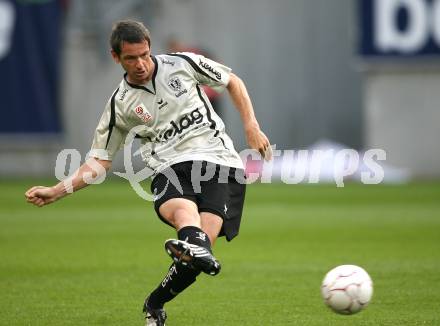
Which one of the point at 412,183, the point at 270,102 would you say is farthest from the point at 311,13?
the point at 412,183

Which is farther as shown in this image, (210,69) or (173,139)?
(210,69)

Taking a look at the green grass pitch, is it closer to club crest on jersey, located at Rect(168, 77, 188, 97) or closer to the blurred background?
club crest on jersey, located at Rect(168, 77, 188, 97)

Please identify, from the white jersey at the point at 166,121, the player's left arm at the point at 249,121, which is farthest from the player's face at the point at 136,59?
the player's left arm at the point at 249,121

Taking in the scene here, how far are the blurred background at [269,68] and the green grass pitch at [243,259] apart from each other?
11.0ft

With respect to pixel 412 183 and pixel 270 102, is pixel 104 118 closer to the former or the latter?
pixel 412 183

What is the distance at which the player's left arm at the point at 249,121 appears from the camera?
701 centimetres

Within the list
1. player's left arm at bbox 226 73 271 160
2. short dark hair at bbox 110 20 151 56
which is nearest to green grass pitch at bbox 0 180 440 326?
player's left arm at bbox 226 73 271 160

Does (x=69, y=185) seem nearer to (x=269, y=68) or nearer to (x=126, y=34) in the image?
(x=126, y=34)

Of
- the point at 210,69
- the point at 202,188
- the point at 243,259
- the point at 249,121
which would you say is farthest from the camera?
the point at 243,259

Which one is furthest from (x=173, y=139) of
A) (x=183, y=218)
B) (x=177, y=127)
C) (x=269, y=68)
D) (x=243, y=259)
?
(x=269, y=68)

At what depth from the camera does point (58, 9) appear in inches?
902

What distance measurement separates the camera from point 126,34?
276 inches

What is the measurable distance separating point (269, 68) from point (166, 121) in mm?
17670

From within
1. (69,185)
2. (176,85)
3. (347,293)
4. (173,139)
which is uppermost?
(176,85)
